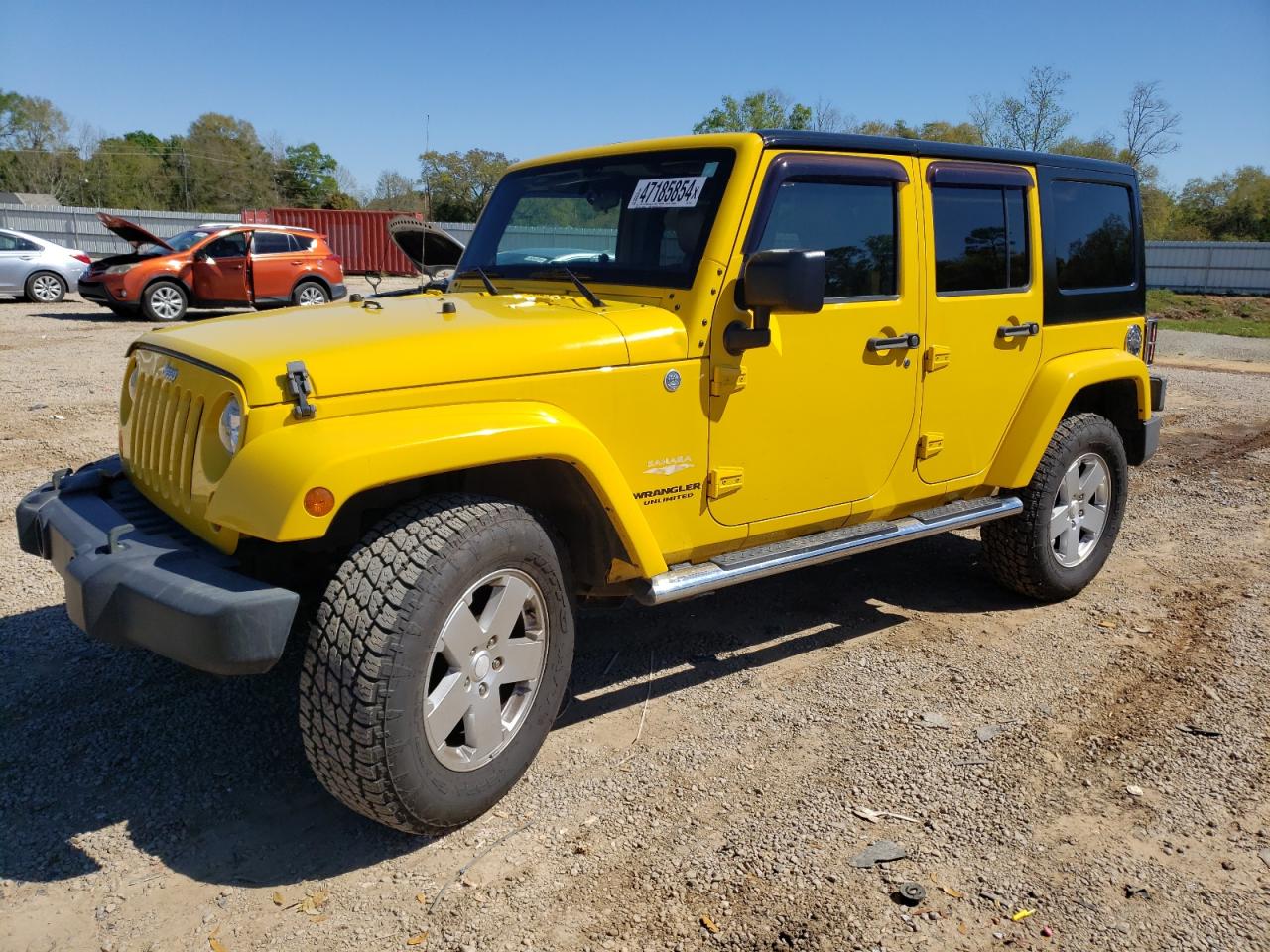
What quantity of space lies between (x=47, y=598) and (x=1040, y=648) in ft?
15.2

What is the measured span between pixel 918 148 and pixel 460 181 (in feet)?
165

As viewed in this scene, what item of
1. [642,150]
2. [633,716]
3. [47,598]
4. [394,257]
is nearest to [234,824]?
[633,716]

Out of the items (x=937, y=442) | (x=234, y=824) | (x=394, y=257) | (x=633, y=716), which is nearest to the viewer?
(x=234, y=824)

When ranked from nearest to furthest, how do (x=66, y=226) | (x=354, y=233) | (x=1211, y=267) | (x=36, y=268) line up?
(x=36, y=268)
(x=1211, y=267)
(x=66, y=226)
(x=354, y=233)

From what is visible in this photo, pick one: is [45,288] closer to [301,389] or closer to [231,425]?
[231,425]

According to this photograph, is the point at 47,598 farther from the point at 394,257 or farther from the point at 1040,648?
the point at 394,257

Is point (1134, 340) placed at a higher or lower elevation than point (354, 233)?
lower

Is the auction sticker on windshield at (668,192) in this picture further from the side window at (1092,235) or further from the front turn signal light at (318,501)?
the side window at (1092,235)

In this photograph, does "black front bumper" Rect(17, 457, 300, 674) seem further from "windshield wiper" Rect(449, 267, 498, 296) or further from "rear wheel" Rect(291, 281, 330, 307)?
"rear wheel" Rect(291, 281, 330, 307)

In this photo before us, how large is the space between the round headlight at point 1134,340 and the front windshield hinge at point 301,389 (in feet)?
14.0

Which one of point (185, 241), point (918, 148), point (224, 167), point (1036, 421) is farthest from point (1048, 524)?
point (224, 167)

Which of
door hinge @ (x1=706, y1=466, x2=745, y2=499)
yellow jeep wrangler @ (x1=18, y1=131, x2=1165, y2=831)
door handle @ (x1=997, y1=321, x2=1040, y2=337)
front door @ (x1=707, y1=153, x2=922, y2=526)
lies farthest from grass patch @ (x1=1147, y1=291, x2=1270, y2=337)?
door hinge @ (x1=706, y1=466, x2=745, y2=499)

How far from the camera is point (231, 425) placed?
2666 mm

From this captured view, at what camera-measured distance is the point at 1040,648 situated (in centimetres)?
443
